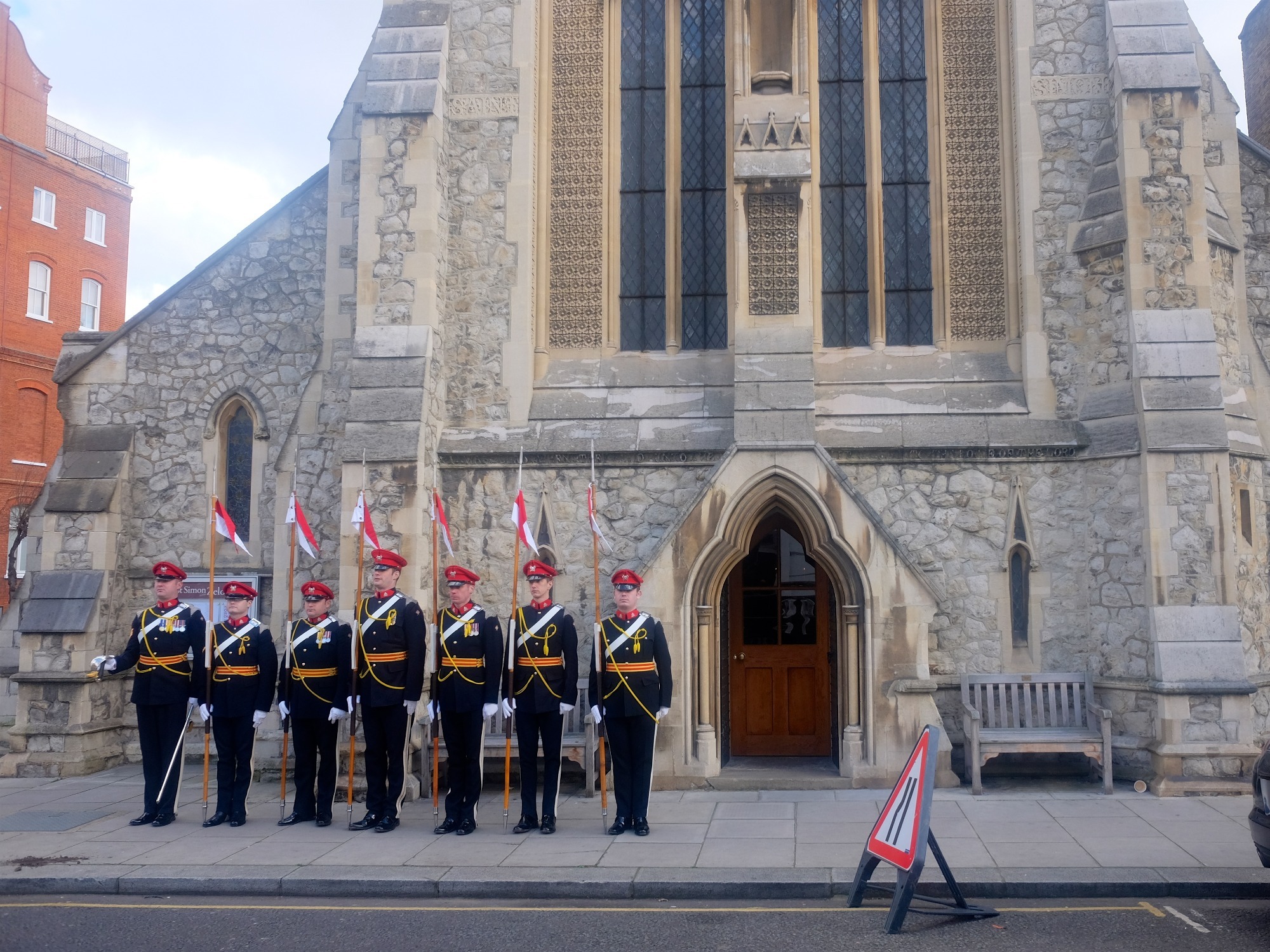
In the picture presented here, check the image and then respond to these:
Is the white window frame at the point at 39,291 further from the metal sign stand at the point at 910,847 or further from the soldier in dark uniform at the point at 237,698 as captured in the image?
the metal sign stand at the point at 910,847

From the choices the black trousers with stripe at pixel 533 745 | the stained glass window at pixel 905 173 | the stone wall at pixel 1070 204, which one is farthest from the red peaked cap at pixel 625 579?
the stone wall at pixel 1070 204

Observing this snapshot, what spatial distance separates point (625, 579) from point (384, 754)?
88.6 inches

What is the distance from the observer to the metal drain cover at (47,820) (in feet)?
26.8

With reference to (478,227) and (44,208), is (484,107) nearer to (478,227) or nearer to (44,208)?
(478,227)

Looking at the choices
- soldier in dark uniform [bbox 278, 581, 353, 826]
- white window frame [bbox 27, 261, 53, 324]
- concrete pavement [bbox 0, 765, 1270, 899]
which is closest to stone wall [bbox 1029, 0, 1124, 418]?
concrete pavement [bbox 0, 765, 1270, 899]

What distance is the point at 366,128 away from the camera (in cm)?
1029

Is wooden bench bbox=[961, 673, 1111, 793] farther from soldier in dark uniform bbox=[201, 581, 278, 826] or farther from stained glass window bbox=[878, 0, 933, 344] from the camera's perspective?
soldier in dark uniform bbox=[201, 581, 278, 826]

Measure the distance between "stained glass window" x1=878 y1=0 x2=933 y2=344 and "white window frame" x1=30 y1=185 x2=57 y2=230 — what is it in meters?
25.7

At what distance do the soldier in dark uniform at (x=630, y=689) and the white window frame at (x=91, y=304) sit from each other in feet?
89.3

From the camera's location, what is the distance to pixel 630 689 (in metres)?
8.01

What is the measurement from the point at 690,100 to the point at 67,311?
24445mm

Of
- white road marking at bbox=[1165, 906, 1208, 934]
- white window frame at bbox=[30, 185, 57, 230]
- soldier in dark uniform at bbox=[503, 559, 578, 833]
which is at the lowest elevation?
white road marking at bbox=[1165, 906, 1208, 934]

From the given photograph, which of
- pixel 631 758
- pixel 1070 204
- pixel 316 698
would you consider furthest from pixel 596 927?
pixel 1070 204

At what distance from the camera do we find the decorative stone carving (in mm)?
10797
